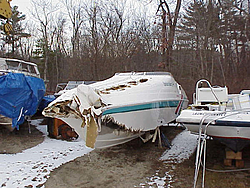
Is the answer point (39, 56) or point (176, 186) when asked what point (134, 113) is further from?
point (39, 56)

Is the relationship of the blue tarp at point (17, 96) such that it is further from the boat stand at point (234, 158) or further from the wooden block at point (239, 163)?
the wooden block at point (239, 163)

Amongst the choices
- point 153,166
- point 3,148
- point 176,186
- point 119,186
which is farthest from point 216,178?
point 3,148

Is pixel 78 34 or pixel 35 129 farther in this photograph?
pixel 78 34

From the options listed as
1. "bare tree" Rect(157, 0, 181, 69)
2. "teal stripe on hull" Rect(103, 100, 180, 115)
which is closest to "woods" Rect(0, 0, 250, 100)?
"bare tree" Rect(157, 0, 181, 69)

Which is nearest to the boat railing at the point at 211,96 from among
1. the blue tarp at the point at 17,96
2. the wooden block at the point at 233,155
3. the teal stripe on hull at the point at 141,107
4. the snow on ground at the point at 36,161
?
the teal stripe on hull at the point at 141,107

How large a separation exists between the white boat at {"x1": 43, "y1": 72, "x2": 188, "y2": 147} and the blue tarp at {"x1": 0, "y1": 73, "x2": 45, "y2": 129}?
255 cm

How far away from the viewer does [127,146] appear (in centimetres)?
599

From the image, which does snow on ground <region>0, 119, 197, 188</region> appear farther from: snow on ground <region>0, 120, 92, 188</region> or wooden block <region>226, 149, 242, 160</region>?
wooden block <region>226, 149, 242, 160</region>

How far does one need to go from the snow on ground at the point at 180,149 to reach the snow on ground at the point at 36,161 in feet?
6.41

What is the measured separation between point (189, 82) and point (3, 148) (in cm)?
1088

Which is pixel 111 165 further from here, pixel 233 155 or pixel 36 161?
pixel 233 155

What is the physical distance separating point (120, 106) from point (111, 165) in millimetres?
1308

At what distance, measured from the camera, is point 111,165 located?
15.5 feet

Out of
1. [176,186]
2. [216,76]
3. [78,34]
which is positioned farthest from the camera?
[78,34]
